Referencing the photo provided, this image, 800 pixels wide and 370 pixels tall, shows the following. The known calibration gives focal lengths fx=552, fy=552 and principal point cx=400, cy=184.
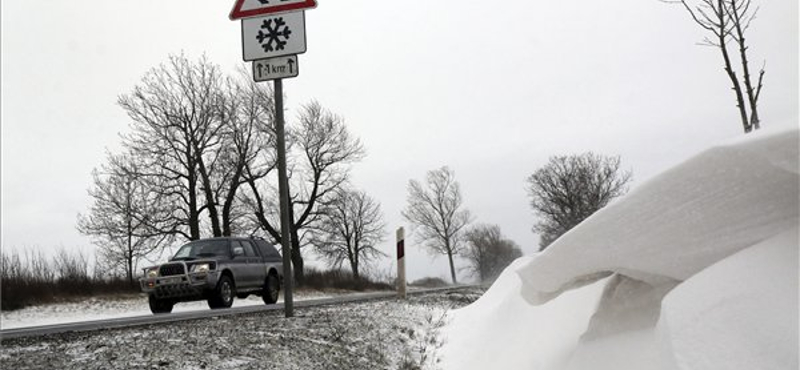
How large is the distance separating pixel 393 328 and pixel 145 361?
2.58 meters

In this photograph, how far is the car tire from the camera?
437 inches

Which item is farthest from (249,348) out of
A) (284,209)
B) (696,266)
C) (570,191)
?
(570,191)

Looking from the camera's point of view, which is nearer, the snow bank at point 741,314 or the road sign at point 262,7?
the snow bank at point 741,314

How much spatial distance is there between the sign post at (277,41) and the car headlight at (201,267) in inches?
216

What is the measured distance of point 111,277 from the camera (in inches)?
752

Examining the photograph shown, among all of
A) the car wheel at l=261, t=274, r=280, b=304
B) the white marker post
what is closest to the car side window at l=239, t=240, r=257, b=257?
the car wheel at l=261, t=274, r=280, b=304

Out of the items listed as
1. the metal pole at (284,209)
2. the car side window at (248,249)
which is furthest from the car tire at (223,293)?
the metal pole at (284,209)

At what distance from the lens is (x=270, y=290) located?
43.3 feet

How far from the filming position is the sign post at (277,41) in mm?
5992

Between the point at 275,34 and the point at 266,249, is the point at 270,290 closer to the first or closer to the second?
the point at 266,249

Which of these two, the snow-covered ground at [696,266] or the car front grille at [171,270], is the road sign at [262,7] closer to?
the snow-covered ground at [696,266]

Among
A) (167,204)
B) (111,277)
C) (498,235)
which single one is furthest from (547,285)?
(498,235)

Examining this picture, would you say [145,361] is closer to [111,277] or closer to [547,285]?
[547,285]

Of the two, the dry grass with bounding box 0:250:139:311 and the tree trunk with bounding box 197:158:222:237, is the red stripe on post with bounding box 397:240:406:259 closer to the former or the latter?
the dry grass with bounding box 0:250:139:311
